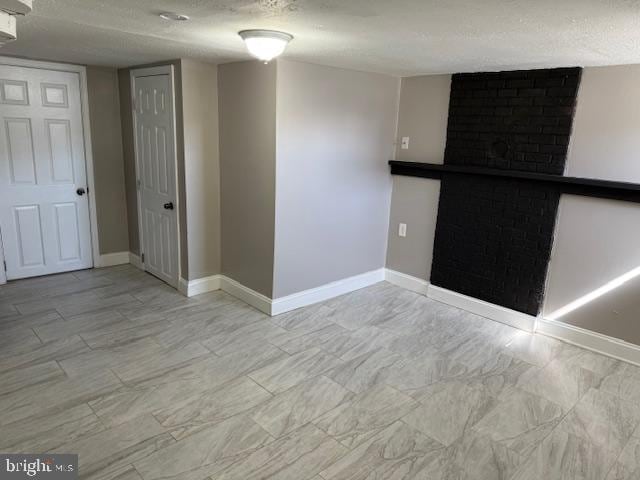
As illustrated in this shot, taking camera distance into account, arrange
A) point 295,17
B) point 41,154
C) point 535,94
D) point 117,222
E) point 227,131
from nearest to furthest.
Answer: point 295,17
point 535,94
point 227,131
point 41,154
point 117,222

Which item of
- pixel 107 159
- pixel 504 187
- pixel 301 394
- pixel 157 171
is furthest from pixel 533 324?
pixel 107 159

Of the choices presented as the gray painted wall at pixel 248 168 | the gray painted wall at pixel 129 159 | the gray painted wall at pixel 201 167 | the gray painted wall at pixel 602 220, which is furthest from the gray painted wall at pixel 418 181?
the gray painted wall at pixel 129 159

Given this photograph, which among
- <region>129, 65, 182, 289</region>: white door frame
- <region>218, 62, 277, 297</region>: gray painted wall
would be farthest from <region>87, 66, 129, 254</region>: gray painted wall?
<region>218, 62, 277, 297</region>: gray painted wall

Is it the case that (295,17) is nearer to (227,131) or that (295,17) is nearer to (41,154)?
(227,131)

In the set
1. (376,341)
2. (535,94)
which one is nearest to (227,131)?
(376,341)

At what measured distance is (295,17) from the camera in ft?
6.82

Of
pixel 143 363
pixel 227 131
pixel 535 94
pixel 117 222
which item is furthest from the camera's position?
pixel 117 222

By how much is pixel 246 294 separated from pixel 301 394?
1478mm

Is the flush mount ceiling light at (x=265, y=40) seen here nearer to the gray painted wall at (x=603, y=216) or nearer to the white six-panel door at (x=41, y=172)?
Result: the gray painted wall at (x=603, y=216)

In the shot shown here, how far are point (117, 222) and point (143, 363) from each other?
7.73 feet

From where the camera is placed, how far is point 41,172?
4.34 metres

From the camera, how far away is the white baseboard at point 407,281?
4482 millimetres

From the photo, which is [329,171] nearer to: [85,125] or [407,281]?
[407,281]

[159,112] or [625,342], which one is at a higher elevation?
[159,112]
